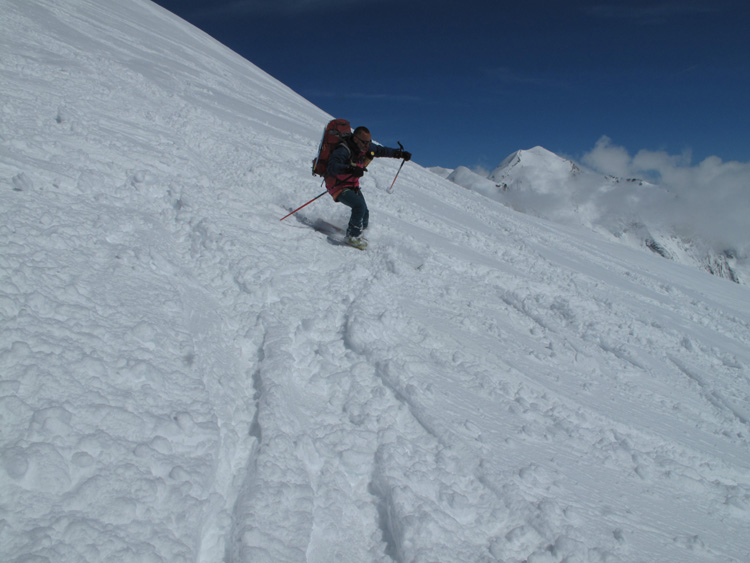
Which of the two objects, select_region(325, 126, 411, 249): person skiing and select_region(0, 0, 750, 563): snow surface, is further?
select_region(325, 126, 411, 249): person skiing

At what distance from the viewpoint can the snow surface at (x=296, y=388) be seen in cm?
239

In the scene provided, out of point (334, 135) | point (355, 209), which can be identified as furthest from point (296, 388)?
point (334, 135)

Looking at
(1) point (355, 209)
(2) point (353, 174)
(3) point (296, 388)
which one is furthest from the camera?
(1) point (355, 209)

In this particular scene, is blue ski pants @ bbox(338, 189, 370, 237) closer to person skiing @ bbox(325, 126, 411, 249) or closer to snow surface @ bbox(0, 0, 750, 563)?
person skiing @ bbox(325, 126, 411, 249)

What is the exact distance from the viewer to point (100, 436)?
96.2 inches

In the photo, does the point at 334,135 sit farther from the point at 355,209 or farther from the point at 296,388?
the point at 296,388

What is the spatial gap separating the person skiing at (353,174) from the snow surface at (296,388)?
50 cm

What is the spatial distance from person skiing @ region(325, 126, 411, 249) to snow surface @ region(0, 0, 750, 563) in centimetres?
50

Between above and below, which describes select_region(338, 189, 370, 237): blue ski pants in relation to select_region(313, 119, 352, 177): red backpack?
below

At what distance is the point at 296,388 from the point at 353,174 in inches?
151

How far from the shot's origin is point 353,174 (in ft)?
21.3

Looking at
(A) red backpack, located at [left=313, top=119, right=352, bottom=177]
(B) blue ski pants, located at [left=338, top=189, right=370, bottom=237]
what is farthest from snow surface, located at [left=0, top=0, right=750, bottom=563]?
(A) red backpack, located at [left=313, top=119, right=352, bottom=177]

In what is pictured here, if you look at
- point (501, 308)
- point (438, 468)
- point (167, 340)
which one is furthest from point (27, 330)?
point (501, 308)

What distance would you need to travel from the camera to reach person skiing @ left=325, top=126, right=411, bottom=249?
632 cm
